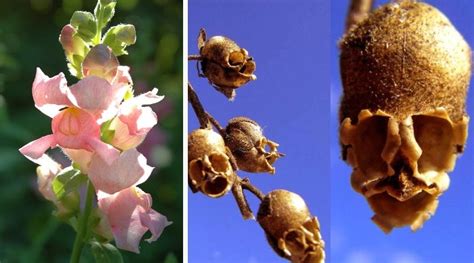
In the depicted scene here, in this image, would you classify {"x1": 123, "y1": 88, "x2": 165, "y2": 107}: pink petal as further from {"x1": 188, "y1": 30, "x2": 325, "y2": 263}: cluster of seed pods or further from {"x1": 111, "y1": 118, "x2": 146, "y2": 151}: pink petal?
{"x1": 188, "y1": 30, "x2": 325, "y2": 263}: cluster of seed pods

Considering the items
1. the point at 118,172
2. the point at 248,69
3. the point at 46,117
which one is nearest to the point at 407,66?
the point at 248,69

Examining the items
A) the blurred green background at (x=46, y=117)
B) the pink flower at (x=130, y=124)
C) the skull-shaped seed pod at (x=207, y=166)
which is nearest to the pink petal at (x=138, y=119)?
the pink flower at (x=130, y=124)

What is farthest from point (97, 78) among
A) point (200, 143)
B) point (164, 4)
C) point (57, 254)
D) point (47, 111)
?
point (164, 4)

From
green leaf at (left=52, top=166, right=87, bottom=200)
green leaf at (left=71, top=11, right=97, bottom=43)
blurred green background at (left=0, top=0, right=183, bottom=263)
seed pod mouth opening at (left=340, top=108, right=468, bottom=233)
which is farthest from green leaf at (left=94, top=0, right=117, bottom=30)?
blurred green background at (left=0, top=0, right=183, bottom=263)

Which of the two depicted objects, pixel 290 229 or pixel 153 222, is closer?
pixel 153 222

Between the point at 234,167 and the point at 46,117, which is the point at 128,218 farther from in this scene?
the point at 46,117

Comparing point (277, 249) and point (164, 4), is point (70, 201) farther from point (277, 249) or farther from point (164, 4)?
point (164, 4)

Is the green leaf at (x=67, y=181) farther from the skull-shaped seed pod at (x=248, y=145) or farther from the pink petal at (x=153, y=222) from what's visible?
the skull-shaped seed pod at (x=248, y=145)
